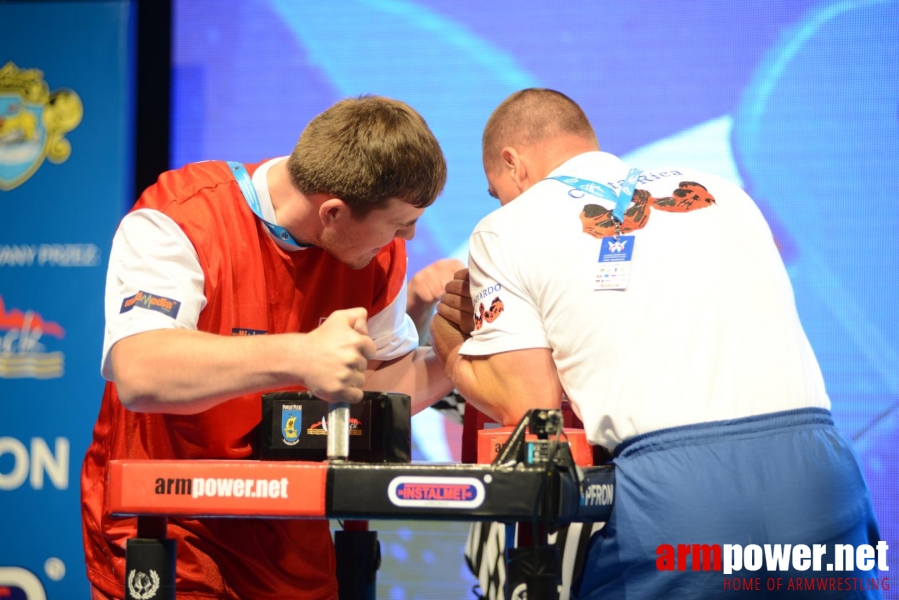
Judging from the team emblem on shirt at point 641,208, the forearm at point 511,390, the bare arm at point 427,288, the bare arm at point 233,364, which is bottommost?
the bare arm at point 233,364

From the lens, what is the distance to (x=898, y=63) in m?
3.42

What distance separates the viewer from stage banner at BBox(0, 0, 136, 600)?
3574 mm

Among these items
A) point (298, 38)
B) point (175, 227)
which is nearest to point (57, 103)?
point (298, 38)

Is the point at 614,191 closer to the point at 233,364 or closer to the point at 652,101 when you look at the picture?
the point at 233,364

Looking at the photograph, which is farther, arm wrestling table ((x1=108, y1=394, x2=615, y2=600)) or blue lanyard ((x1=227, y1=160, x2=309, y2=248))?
blue lanyard ((x1=227, y1=160, x2=309, y2=248))

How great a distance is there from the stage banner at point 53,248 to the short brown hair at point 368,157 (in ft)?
6.89

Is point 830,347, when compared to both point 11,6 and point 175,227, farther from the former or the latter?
point 11,6

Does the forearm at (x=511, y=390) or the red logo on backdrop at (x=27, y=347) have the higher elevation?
the red logo on backdrop at (x=27, y=347)

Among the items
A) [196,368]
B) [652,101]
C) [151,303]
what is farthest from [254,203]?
[652,101]

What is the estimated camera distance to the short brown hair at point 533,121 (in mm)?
2436

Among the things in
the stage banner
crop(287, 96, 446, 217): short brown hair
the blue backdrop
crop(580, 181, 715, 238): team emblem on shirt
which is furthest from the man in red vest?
the stage banner

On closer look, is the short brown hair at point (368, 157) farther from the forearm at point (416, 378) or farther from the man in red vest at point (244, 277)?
the forearm at point (416, 378)

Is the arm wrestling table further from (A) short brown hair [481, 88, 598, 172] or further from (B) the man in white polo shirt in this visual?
(A) short brown hair [481, 88, 598, 172]

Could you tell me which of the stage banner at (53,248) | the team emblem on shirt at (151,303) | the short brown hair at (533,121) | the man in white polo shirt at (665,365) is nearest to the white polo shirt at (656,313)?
the man in white polo shirt at (665,365)
